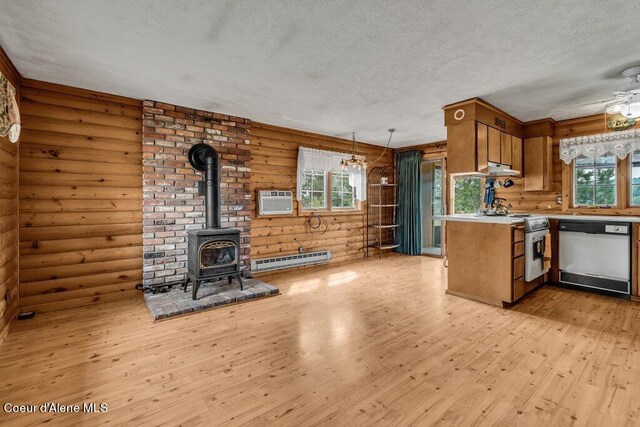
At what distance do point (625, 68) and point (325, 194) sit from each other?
413 centimetres

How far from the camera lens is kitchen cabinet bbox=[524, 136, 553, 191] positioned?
4.48 metres

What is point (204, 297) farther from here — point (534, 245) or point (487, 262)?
point (534, 245)

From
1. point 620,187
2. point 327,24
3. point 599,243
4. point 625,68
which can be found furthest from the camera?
point 620,187

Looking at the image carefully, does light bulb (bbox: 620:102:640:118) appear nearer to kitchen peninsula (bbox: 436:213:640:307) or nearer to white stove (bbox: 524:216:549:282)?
kitchen peninsula (bbox: 436:213:640:307)

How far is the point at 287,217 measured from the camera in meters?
5.16

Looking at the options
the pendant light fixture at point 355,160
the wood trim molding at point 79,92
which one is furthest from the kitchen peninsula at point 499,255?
the wood trim molding at point 79,92

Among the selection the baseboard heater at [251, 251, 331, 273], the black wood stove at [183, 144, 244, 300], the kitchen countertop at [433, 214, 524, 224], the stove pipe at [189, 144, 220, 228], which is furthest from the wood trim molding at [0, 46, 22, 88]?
the kitchen countertop at [433, 214, 524, 224]

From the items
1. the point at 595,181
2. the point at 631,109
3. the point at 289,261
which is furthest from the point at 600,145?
the point at 289,261

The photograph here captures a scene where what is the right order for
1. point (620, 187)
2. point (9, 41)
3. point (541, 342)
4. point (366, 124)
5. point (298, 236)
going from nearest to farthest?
point (9, 41) < point (541, 342) < point (620, 187) < point (366, 124) < point (298, 236)

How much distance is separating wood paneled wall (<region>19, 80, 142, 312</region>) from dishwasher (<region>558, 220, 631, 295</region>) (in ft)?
17.9

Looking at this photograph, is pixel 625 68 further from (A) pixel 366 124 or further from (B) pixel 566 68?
(A) pixel 366 124

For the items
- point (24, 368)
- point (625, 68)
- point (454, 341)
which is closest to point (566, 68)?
point (625, 68)

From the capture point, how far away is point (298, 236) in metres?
5.31

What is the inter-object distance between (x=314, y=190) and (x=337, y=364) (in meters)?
3.73
